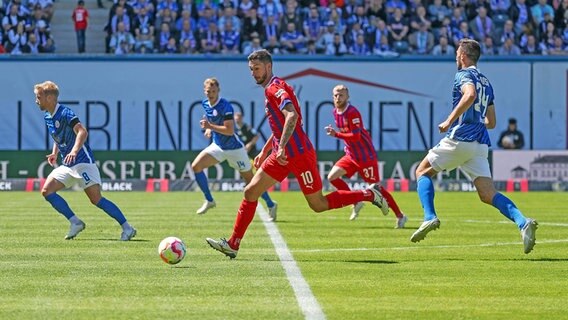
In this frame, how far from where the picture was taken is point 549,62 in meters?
34.8

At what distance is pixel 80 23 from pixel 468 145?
2359cm

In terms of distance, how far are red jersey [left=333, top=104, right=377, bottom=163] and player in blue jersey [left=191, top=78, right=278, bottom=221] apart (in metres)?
1.61

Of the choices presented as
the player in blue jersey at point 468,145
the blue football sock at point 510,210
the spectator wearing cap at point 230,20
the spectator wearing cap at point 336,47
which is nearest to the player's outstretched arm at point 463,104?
the player in blue jersey at point 468,145

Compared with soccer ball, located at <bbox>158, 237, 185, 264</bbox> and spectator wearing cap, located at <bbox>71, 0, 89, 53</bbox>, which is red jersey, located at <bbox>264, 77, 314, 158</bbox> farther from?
spectator wearing cap, located at <bbox>71, 0, 89, 53</bbox>

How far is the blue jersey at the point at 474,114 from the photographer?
13.8 m

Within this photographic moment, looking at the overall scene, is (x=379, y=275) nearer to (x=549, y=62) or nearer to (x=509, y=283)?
(x=509, y=283)

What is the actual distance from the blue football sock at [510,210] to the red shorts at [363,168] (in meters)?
6.41

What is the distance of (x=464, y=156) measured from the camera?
14094 millimetres

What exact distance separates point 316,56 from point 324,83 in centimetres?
74

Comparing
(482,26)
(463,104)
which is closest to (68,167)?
(463,104)

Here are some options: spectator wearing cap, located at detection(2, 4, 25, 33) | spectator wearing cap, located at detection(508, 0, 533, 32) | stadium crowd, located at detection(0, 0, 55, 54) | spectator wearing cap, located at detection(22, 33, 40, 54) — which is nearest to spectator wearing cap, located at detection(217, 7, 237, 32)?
stadium crowd, located at detection(0, 0, 55, 54)

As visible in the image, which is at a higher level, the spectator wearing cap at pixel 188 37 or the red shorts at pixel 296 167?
the spectator wearing cap at pixel 188 37

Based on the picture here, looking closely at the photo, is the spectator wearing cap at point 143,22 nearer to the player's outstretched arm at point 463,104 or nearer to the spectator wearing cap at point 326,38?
the spectator wearing cap at point 326,38

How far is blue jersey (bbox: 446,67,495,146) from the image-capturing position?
13844mm
